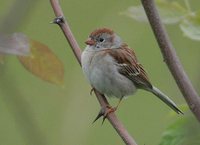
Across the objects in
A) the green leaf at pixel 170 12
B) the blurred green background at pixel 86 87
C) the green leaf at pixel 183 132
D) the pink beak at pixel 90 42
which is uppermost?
the green leaf at pixel 170 12

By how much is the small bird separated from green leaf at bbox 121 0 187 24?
4.55 feet

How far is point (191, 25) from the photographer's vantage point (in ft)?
5.15

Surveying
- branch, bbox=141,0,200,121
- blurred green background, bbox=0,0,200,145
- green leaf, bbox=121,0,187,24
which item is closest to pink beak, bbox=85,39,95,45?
blurred green background, bbox=0,0,200,145

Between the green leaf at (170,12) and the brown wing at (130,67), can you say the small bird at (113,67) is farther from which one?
the green leaf at (170,12)

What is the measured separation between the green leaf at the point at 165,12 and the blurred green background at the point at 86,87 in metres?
0.30

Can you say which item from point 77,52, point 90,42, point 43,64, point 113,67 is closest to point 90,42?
point 90,42

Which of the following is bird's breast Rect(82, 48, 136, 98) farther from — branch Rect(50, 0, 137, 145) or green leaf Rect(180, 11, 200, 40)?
green leaf Rect(180, 11, 200, 40)

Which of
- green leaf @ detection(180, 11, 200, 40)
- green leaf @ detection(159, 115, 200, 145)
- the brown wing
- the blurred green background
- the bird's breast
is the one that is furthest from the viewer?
the brown wing

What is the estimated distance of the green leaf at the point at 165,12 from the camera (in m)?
1.60

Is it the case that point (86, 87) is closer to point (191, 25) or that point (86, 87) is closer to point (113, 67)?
point (113, 67)

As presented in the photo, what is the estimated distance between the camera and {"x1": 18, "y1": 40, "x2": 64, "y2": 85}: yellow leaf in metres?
1.39

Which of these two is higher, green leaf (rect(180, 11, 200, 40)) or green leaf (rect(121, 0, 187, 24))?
green leaf (rect(121, 0, 187, 24))

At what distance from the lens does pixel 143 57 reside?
5.99 metres

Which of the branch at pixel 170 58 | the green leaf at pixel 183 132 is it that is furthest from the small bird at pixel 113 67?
the branch at pixel 170 58
